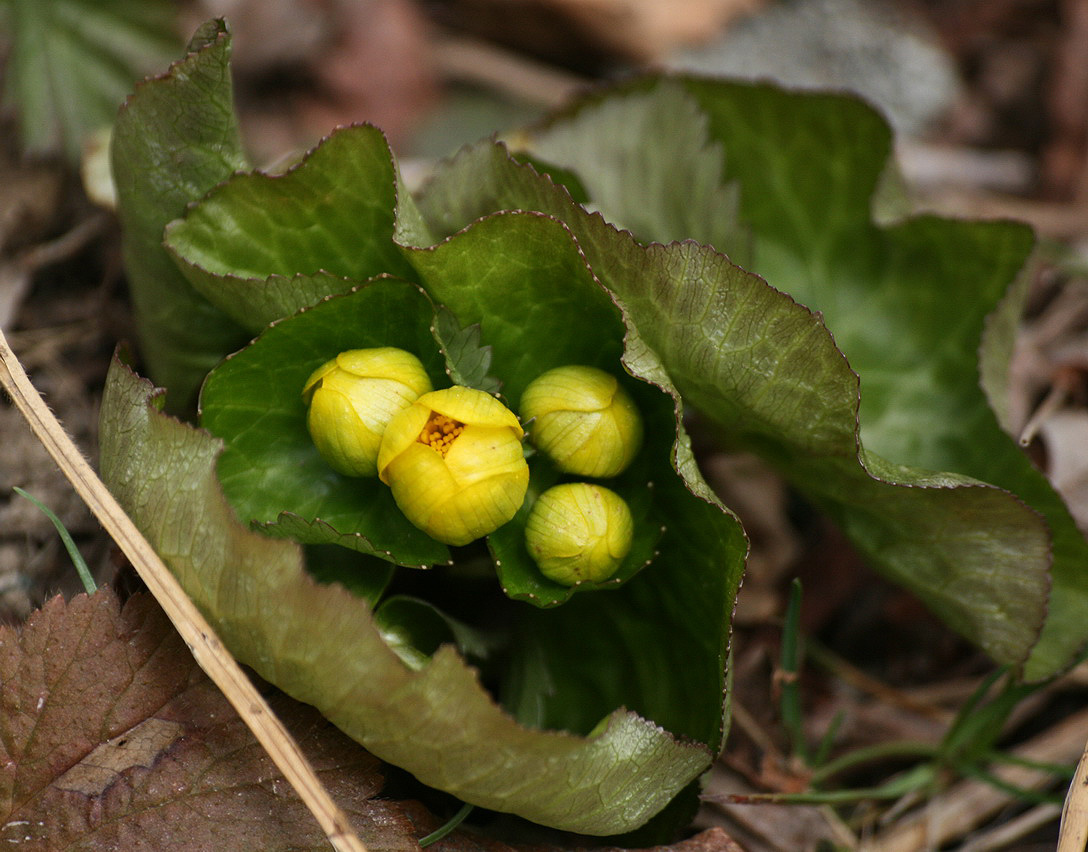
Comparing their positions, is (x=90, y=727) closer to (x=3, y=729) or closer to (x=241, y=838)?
(x=3, y=729)

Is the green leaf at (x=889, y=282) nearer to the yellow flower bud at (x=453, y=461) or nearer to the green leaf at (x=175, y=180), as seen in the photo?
the yellow flower bud at (x=453, y=461)

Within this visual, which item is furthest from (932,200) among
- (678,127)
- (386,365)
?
(386,365)

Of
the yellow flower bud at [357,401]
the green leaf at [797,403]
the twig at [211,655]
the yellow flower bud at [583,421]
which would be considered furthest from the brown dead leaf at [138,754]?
the green leaf at [797,403]

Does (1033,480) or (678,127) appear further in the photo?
(678,127)

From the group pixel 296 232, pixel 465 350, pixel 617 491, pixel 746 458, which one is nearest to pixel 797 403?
pixel 617 491

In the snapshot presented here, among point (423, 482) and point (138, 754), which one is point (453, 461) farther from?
point (138, 754)

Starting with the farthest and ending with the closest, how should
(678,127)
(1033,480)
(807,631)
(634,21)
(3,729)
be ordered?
(634,21)
(807,631)
(678,127)
(1033,480)
(3,729)

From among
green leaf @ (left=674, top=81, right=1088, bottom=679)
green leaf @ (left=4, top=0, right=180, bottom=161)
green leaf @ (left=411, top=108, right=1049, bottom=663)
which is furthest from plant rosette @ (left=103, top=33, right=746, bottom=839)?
green leaf @ (left=4, top=0, right=180, bottom=161)
